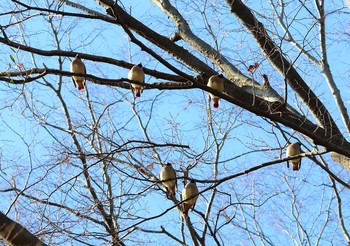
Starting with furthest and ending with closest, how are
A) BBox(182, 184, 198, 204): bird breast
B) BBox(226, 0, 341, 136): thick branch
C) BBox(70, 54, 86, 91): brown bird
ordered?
BBox(226, 0, 341, 136): thick branch, BBox(70, 54, 86, 91): brown bird, BBox(182, 184, 198, 204): bird breast

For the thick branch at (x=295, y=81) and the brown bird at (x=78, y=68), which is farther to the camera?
the thick branch at (x=295, y=81)

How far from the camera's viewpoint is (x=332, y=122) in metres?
4.80

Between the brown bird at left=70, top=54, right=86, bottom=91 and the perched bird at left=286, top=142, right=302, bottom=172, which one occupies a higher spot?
the perched bird at left=286, top=142, right=302, bottom=172

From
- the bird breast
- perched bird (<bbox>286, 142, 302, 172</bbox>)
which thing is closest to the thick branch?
perched bird (<bbox>286, 142, 302, 172</bbox>)

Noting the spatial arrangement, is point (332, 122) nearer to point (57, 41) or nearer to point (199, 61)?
point (199, 61)

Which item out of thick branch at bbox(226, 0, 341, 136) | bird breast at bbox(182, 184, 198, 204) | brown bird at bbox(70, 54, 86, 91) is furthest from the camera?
thick branch at bbox(226, 0, 341, 136)

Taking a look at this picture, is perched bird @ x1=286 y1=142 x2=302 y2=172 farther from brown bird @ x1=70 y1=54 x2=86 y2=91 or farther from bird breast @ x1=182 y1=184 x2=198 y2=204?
brown bird @ x1=70 y1=54 x2=86 y2=91

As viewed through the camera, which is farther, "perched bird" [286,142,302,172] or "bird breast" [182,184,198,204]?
"perched bird" [286,142,302,172]

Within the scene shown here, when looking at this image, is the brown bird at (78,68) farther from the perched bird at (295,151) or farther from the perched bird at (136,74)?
the perched bird at (295,151)

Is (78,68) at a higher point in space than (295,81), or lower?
lower

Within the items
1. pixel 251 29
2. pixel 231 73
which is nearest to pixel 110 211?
pixel 231 73

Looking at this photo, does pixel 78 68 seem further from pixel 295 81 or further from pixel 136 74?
pixel 295 81

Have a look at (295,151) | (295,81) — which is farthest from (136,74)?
(295,81)

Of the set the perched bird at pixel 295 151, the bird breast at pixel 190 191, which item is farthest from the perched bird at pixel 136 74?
the perched bird at pixel 295 151
